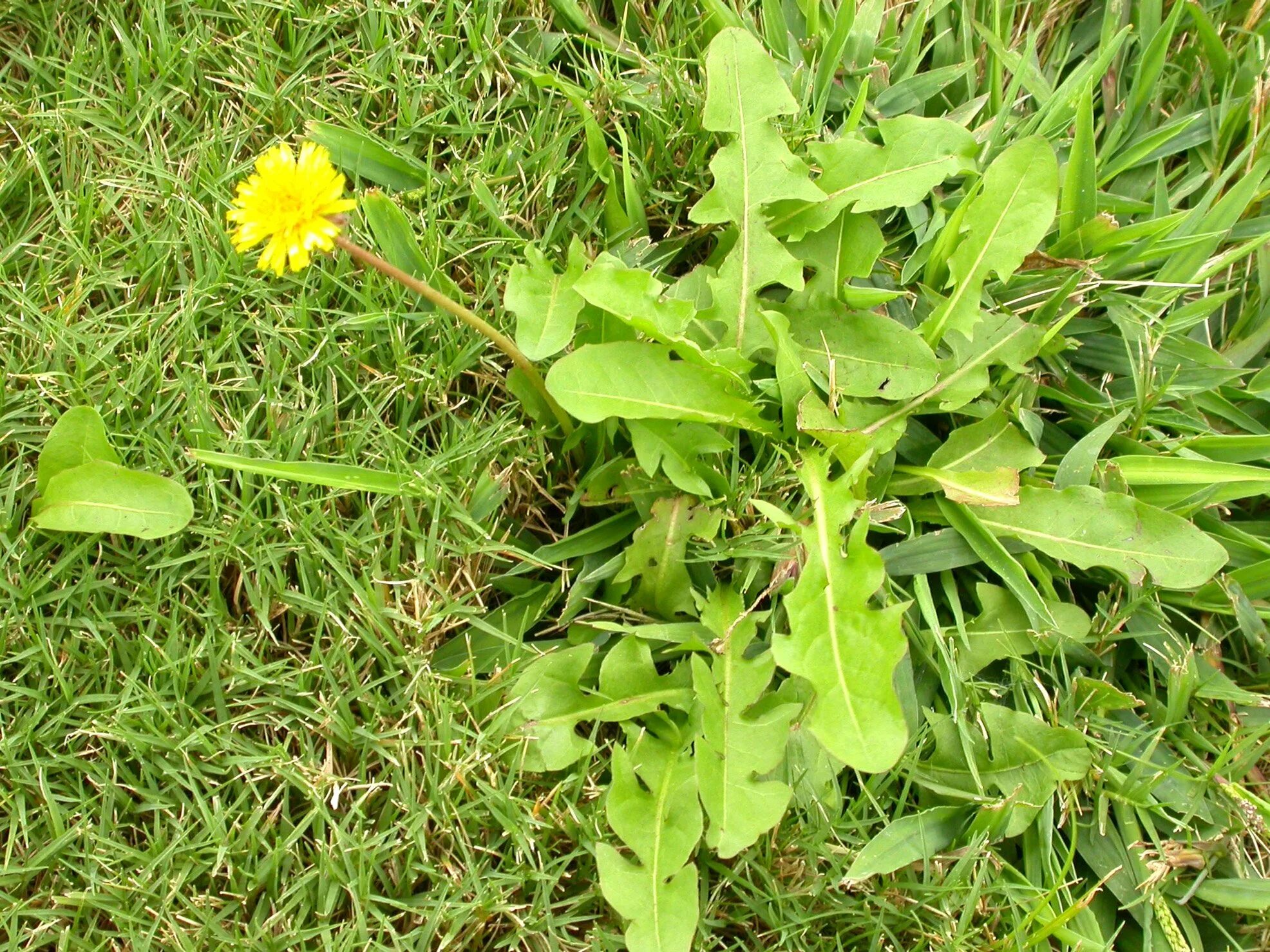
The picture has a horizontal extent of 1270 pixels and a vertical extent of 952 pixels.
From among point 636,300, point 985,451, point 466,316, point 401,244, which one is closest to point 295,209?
point 466,316

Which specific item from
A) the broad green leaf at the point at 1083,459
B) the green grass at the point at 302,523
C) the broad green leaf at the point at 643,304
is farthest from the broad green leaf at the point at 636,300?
the broad green leaf at the point at 1083,459

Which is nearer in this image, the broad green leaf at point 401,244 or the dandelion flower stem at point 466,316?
the dandelion flower stem at point 466,316

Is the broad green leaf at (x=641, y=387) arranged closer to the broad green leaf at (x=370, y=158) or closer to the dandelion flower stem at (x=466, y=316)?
the dandelion flower stem at (x=466, y=316)

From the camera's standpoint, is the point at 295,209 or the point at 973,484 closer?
the point at 295,209

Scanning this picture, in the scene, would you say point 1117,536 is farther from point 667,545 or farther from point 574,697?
point 574,697

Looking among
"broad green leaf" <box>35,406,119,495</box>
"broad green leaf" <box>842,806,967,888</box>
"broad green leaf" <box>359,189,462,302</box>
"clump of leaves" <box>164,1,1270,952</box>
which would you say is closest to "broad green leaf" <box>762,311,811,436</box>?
"clump of leaves" <box>164,1,1270,952</box>

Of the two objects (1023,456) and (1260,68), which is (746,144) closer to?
(1023,456)
